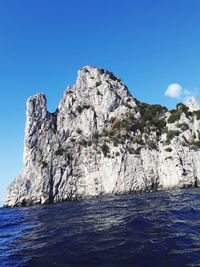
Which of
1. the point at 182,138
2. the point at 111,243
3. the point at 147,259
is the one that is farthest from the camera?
the point at 182,138

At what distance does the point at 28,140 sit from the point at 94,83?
3250 centimetres

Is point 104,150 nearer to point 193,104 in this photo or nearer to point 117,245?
point 193,104

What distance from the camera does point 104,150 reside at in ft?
266

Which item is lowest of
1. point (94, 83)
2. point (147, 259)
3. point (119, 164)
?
point (147, 259)

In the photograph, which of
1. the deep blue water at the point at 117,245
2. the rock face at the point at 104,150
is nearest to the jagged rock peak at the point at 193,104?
the rock face at the point at 104,150

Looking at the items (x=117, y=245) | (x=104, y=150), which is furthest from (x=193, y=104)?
(x=117, y=245)

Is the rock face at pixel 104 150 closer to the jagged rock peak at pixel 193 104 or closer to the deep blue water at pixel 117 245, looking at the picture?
the jagged rock peak at pixel 193 104

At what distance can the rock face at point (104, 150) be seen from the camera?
246 feet

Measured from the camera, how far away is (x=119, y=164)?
7775 centimetres

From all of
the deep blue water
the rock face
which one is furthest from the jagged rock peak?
the deep blue water

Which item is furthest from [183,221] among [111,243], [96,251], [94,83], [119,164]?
[94,83]

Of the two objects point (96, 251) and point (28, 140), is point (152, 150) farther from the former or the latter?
point (96, 251)

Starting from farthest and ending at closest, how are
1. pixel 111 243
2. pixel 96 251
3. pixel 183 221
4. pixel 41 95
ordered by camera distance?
1. pixel 41 95
2. pixel 183 221
3. pixel 111 243
4. pixel 96 251

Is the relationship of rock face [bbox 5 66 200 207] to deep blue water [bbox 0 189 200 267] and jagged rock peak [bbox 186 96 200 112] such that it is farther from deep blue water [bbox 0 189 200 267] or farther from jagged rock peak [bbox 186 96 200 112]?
deep blue water [bbox 0 189 200 267]
